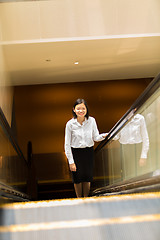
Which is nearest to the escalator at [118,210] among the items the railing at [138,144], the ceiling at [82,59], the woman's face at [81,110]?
the railing at [138,144]

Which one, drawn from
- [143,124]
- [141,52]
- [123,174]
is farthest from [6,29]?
[143,124]

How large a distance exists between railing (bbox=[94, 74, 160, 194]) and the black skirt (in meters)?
0.44

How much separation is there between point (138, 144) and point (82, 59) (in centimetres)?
569

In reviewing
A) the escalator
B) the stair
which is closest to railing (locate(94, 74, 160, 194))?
the escalator

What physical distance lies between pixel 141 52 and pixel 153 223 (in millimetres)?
7476

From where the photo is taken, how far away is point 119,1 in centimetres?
776

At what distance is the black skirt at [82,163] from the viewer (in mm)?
5332

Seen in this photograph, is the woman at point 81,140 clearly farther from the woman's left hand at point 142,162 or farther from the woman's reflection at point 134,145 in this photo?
the woman's left hand at point 142,162

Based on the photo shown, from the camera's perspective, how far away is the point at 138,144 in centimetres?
402

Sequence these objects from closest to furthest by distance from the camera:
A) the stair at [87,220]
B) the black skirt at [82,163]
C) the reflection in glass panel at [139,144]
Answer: the stair at [87,220] → the reflection in glass panel at [139,144] → the black skirt at [82,163]

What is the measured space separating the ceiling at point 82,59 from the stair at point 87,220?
5582mm

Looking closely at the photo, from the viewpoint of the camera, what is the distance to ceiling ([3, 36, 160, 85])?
26.3 ft

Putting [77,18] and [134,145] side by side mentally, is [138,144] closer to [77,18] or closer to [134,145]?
[134,145]

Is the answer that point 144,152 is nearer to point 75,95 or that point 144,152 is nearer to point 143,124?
point 143,124
